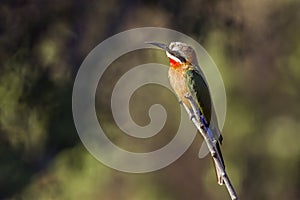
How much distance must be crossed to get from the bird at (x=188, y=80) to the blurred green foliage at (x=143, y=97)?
4.39ft

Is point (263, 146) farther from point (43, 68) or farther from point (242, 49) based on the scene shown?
point (43, 68)

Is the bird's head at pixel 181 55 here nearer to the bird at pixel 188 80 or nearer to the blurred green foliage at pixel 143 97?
the bird at pixel 188 80

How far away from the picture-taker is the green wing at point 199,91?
1.34m

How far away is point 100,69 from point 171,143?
1.29 feet

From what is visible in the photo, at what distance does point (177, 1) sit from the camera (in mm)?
2859

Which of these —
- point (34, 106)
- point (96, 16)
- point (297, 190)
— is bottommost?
point (297, 190)

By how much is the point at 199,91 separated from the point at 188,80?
0.21ft

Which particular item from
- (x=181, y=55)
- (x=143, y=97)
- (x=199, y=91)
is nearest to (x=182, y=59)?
(x=181, y=55)

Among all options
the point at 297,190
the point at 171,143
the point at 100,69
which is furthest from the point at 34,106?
the point at 297,190

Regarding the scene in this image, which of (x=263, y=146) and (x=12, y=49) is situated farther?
(x=12, y=49)

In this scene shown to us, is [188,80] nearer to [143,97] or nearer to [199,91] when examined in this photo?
[199,91]

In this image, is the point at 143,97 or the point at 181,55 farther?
the point at 143,97

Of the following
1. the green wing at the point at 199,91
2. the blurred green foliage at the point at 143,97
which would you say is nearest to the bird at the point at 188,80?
the green wing at the point at 199,91

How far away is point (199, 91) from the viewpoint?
4.56 feet
